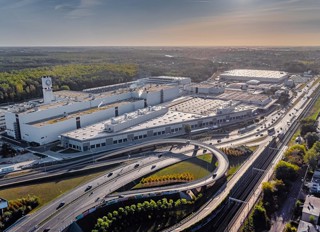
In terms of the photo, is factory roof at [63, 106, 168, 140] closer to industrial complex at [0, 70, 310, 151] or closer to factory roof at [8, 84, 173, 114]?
industrial complex at [0, 70, 310, 151]

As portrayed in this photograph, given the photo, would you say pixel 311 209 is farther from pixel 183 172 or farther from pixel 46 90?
pixel 46 90

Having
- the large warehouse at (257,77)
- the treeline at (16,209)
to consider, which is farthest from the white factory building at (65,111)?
the large warehouse at (257,77)

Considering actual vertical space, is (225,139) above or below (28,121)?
below

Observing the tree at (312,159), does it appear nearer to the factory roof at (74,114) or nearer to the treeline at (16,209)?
the treeline at (16,209)

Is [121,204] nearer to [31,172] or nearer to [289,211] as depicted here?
[31,172]

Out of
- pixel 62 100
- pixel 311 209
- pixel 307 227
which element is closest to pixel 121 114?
pixel 62 100

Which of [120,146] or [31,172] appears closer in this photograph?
[31,172]

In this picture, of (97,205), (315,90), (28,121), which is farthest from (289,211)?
(315,90)
